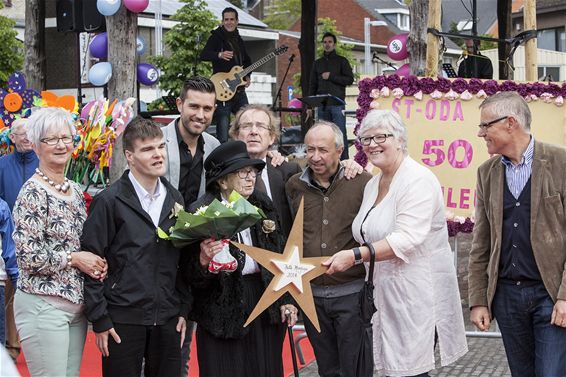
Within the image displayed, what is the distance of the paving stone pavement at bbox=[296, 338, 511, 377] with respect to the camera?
7098 millimetres

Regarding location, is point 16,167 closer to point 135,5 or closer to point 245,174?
point 135,5

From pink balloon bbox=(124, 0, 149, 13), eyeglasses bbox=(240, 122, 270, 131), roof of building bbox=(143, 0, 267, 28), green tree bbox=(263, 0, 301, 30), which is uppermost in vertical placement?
green tree bbox=(263, 0, 301, 30)

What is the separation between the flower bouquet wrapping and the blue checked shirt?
1.29 m

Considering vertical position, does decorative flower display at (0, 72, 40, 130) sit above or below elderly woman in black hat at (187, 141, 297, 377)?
above

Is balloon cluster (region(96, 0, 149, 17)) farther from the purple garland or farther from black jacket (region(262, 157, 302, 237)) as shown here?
black jacket (region(262, 157, 302, 237))

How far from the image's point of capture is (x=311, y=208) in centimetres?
532

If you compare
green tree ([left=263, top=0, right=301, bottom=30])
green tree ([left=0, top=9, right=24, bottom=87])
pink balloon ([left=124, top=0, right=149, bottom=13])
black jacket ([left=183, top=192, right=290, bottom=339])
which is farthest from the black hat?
green tree ([left=263, top=0, right=301, bottom=30])

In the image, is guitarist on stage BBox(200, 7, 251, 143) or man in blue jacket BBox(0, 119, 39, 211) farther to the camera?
guitarist on stage BBox(200, 7, 251, 143)

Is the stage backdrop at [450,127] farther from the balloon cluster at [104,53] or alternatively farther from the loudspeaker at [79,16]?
the loudspeaker at [79,16]

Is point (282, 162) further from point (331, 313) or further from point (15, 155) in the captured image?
point (15, 155)

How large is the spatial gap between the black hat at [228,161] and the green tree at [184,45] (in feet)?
86.4

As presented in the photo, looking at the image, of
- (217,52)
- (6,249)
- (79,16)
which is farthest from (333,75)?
(6,249)

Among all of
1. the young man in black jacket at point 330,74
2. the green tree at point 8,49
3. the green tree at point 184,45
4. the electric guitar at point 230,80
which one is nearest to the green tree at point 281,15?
the green tree at point 184,45

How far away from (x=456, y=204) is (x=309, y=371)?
1750 millimetres
